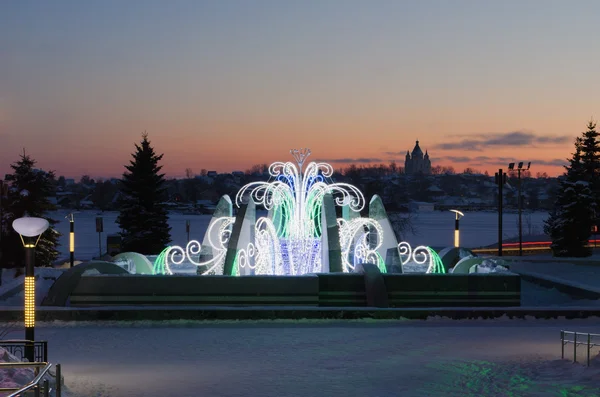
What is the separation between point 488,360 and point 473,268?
966 cm

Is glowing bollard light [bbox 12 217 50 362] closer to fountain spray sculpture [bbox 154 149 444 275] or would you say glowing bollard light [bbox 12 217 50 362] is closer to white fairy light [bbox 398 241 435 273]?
fountain spray sculpture [bbox 154 149 444 275]

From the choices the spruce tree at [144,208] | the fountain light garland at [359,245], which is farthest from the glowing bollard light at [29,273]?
the spruce tree at [144,208]

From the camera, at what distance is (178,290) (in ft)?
58.0

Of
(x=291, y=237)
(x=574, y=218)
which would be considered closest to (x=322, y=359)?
(x=291, y=237)

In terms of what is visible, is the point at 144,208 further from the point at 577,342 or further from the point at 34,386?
the point at 34,386

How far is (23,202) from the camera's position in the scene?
118 ft

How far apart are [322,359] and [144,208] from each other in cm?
3028

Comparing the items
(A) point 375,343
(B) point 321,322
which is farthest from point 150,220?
(A) point 375,343

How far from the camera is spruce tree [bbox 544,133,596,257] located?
4069 centimetres

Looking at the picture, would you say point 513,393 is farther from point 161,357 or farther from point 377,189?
point 377,189

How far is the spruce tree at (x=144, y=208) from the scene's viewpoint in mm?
40406

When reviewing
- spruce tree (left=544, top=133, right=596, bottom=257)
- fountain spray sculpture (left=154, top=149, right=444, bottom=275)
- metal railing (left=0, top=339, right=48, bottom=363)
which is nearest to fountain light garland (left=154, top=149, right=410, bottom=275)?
fountain spray sculpture (left=154, top=149, right=444, bottom=275)

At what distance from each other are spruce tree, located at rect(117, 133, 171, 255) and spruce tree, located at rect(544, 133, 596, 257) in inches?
891

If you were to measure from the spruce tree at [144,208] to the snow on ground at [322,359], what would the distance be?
81.3ft
